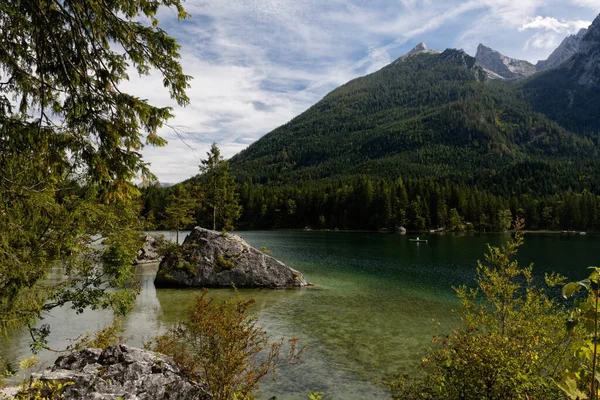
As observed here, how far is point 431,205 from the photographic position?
121 metres

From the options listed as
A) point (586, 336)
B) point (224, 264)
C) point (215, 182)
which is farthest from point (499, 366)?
point (215, 182)

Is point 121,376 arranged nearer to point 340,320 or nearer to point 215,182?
point 340,320

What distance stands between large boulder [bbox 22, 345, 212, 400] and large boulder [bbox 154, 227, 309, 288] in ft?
63.7

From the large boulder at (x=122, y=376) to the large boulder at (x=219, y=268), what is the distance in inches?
764

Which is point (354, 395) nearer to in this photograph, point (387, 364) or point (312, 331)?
point (387, 364)

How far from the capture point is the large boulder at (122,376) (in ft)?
27.9

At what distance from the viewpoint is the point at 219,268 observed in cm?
3003

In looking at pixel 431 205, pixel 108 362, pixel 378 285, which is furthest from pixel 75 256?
pixel 431 205

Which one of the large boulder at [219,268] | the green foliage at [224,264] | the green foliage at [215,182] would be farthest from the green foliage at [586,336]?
the green foliage at [215,182]

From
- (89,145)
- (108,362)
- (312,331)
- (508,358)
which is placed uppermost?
(89,145)

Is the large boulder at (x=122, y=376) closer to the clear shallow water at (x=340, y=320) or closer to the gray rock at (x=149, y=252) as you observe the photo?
the clear shallow water at (x=340, y=320)

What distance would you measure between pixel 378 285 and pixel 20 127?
29321 millimetres

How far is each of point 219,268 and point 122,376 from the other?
20.9 metres

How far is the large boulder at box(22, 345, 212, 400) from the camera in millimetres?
8500
